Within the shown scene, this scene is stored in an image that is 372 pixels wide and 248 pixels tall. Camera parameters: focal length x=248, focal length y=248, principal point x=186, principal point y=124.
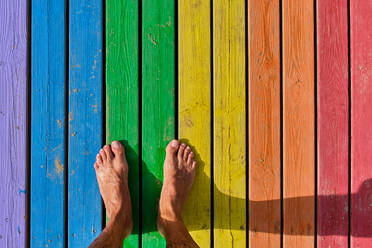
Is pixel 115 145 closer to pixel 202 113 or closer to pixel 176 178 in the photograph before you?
pixel 176 178

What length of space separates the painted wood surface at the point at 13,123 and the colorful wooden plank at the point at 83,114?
27 cm

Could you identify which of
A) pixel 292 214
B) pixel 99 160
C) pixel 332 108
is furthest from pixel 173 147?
pixel 332 108

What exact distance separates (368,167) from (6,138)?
2.03m

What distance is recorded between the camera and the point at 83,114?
1386mm

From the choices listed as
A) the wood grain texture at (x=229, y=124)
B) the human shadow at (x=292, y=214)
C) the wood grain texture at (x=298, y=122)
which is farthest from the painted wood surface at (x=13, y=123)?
the wood grain texture at (x=298, y=122)

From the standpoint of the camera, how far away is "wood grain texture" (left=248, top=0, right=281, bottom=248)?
1372 mm

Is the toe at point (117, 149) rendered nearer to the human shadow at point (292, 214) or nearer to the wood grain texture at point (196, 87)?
the human shadow at point (292, 214)

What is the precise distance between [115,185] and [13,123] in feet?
2.23

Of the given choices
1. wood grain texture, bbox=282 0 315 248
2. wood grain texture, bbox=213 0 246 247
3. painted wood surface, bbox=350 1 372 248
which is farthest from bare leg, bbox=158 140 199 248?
painted wood surface, bbox=350 1 372 248

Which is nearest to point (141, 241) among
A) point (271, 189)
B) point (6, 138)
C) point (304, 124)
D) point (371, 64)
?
point (271, 189)

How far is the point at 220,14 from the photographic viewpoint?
1371 millimetres

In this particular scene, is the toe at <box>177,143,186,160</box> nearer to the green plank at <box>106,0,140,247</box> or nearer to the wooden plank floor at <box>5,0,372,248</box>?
the wooden plank floor at <box>5,0,372,248</box>

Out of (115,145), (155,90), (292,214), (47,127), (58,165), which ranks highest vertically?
(155,90)

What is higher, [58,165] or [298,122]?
[298,122]
